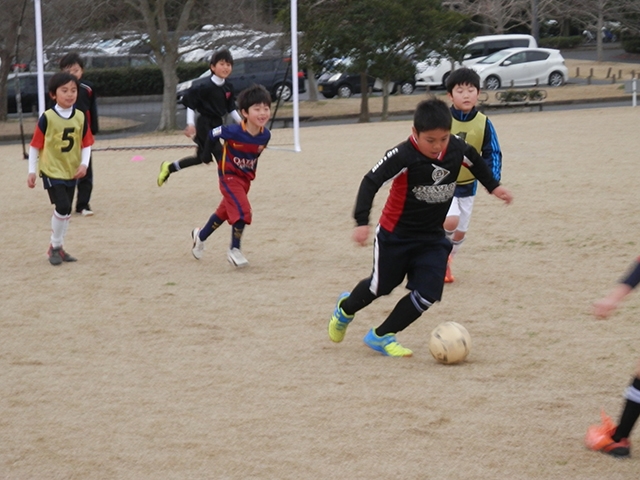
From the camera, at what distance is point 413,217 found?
5.25m

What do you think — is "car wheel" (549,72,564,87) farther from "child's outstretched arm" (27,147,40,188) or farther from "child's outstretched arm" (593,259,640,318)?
"child's outstretched arm" (593,259,640,318)

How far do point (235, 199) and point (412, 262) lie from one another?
2.66 metres

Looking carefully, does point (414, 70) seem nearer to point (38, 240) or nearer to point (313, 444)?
point (38, 240)

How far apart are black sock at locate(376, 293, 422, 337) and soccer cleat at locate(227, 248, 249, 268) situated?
2.57 meters

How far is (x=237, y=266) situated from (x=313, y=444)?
389cm

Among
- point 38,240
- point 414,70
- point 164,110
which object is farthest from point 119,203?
point 414,70

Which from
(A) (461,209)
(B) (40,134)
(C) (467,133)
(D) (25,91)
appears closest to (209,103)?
(B) (40,134)

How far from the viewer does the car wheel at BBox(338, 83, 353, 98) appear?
34656 mm

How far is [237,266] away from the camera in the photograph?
310 inches

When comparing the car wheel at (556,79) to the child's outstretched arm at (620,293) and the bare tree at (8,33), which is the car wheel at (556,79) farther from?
the child's outstretched arm at (620,293)

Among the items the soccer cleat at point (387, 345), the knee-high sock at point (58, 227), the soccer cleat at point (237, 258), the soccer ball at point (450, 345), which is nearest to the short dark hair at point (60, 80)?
the knee-high sock at point (58, 227)

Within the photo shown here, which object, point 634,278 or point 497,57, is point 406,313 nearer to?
point 634,278

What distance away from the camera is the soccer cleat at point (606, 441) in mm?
3908

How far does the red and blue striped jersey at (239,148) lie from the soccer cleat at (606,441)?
423 cm
